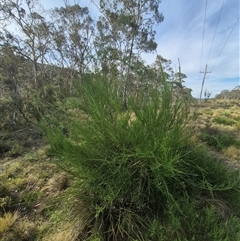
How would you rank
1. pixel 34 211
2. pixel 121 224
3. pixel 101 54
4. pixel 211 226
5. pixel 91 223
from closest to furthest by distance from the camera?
pixel 211 226, pixel 121 224, pixel 91 223, pixel 101 54, pixel 34 211

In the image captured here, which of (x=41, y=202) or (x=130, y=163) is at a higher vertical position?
(x=130, y=163)

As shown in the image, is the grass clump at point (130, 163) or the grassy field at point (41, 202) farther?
the grassy field at point (41, 202)

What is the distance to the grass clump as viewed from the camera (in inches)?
74.9

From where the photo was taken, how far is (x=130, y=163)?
2.02 meters

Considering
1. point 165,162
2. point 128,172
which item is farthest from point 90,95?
point 165,162

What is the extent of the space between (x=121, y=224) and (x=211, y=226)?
2.70 feet

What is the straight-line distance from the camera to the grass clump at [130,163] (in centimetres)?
190

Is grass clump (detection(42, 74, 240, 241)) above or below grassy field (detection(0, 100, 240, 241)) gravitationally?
above

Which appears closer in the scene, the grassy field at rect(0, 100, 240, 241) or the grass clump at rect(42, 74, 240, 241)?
the grass clump at rect(42, 74, 240, 241)

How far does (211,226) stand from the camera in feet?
5.55

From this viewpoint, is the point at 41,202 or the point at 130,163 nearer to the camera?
the point at 130,163

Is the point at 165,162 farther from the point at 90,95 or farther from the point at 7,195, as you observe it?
the point at 7,195

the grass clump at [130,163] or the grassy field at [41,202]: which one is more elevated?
the grass clump at [130,163]

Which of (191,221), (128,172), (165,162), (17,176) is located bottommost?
(17,176)
